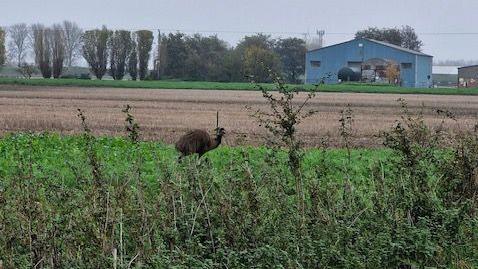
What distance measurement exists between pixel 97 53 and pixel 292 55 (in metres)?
29.2

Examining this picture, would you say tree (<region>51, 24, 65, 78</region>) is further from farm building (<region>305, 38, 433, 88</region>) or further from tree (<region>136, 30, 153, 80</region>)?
farm building (<region>305, 38, 433, 88</region>)

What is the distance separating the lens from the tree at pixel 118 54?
367ft

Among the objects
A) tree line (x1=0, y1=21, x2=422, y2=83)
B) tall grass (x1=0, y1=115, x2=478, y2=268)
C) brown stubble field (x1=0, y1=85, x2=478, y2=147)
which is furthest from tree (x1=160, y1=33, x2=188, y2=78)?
tall grass (x1=0, y1=115, x2=478, y2=268)

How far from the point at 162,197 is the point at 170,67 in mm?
103488

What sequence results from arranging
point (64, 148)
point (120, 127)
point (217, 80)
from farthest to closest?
point (217, 80) → point (120, 127) → point (64, 148)

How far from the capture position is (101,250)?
6.61m

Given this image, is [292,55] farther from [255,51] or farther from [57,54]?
[57,54]

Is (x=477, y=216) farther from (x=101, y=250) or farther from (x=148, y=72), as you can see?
(x=148, y=72)

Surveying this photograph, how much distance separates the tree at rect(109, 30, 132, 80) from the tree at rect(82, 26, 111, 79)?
0.92m

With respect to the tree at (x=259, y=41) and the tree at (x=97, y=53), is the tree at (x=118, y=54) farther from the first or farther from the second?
the tree at (x=259, y=41)

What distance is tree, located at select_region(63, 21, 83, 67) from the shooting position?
415 ft

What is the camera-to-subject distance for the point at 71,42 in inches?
5251

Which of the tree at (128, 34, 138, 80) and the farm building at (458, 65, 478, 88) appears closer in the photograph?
the farm building at (458, 65, 478, 88)

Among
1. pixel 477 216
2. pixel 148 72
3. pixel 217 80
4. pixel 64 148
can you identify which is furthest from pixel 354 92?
pixel 477 216
